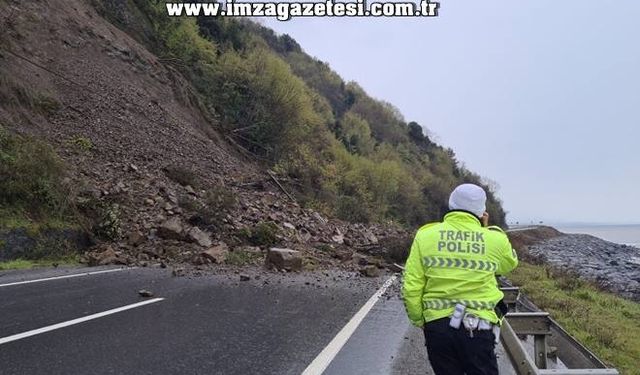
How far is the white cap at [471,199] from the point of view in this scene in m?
3.66

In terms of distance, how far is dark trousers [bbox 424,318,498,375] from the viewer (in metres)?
3.46

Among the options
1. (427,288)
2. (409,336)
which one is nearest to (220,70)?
(409,336)

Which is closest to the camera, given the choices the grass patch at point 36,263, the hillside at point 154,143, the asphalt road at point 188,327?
the asphalt road at point 188,327

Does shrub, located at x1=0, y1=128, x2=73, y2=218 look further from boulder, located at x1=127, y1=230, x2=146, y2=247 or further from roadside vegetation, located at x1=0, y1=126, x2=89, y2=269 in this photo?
boulder, located at x1=127, y1=230, x2=146, y2=247

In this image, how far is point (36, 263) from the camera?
460 inches

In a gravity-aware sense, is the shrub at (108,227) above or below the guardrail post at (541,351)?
above

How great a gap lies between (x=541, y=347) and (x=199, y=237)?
10.7 meters

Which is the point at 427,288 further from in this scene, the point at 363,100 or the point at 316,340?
the point at 363,100

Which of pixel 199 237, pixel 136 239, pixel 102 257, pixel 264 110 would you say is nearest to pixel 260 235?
pixel 199 237

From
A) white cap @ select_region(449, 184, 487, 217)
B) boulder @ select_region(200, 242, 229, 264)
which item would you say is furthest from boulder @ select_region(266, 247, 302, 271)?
white cap @ select_region(449, 184, 487, 217)

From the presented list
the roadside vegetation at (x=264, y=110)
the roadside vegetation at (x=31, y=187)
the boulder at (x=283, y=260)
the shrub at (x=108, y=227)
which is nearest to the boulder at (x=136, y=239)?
the shrub at (x=108, y=227)

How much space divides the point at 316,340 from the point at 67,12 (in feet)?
76.4

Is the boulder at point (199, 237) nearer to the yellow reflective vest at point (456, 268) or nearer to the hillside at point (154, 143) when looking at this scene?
the hillside at point (154, 143)

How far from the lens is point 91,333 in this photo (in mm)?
5883
